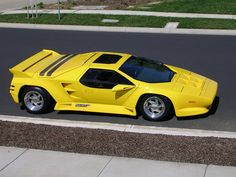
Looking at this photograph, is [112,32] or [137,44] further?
[112,32]

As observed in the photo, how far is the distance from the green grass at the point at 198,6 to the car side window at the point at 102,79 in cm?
1289

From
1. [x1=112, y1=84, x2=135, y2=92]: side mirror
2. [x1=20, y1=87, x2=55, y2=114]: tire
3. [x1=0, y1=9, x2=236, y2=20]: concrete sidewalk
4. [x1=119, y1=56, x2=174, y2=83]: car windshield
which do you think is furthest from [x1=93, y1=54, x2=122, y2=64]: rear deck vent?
[x1=0, y1=9, x2=236, y2=20]: concrete sidewalk

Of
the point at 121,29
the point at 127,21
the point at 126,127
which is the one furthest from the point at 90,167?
the point at 127,21

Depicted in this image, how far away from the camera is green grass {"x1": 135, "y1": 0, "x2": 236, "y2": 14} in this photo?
23.8 meters

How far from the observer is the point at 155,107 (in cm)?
1162

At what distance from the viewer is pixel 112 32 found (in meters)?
21.3

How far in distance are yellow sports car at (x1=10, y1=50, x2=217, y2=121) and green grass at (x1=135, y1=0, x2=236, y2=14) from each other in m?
11.9

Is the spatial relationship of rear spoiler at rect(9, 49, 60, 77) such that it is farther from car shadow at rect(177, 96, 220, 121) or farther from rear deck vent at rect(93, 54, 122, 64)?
car shadow at rect(177, 96, 220, 121)

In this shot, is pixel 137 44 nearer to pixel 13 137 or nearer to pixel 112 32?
pixel 112 32

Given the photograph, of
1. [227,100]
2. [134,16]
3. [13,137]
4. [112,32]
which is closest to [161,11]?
[134,16]

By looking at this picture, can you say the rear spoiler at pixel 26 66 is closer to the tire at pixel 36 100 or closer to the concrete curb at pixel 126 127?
the tire at pixel 36 100

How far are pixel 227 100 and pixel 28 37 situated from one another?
1010 centimetres

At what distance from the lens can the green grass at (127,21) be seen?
21.3 m

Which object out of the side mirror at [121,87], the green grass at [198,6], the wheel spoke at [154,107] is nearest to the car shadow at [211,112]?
the wheel spoke at [154,107]
